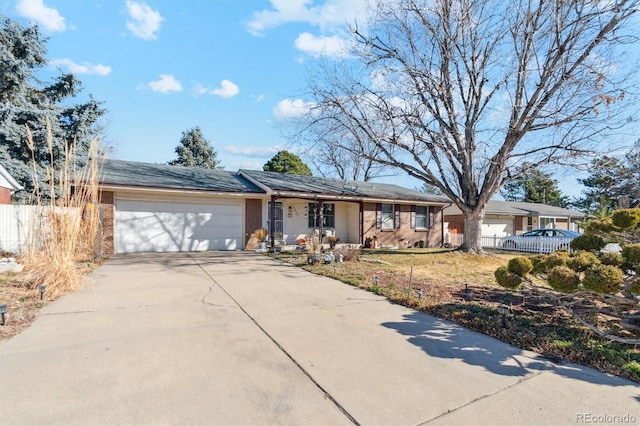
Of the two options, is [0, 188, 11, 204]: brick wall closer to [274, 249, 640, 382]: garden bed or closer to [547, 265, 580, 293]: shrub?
[274, 249, 640, 382]: garden bed

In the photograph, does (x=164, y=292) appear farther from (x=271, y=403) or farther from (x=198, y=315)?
(x=271, y=403)

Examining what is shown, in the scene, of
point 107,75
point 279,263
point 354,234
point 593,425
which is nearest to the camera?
point 593,425

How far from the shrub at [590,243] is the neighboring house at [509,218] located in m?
20.5

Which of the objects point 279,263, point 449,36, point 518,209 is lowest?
point 279,263

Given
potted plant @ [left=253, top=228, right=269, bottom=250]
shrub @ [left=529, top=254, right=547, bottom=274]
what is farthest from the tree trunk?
shrub @ [left=529, top=254, right=547, bottom=274]

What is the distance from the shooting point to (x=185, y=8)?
8.60m

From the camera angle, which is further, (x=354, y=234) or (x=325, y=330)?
(x=354, y=234)

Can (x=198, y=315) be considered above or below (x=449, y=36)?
below

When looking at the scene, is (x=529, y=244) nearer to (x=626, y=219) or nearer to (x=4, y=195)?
(x=626, y=219)

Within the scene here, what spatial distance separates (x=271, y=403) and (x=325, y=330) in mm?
1777

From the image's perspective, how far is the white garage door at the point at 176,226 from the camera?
12312mm

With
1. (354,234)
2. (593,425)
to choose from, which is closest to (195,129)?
(354,234)

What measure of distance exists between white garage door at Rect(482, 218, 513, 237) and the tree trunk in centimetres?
1271

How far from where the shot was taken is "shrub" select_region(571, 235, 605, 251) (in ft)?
14.5
